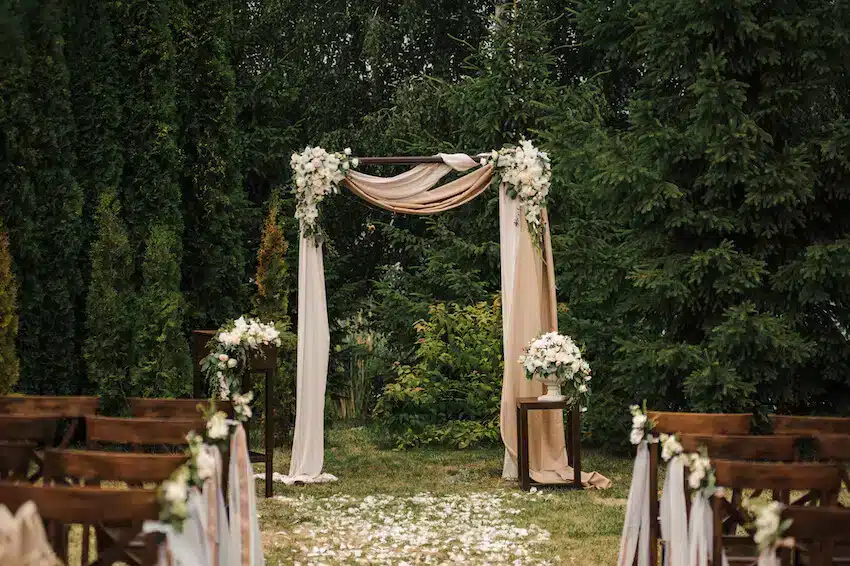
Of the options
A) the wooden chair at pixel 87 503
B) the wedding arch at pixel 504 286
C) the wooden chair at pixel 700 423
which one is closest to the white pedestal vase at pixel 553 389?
the wedding arch at pixel 504 286

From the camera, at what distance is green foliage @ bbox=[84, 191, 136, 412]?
10414 mm

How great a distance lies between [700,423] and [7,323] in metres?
6.58

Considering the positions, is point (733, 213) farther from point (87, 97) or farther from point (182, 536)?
point (182, 536)

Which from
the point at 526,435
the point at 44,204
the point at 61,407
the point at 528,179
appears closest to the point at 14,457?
the point at 61,407

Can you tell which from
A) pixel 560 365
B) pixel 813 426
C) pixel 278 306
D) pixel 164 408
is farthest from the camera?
→ pixel 278 306

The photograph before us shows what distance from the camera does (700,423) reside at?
6027 millimetres

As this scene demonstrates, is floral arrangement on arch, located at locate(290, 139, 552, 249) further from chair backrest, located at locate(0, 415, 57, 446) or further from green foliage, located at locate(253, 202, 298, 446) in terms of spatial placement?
chair backrest, located at locate(0, 415, 57, 446)

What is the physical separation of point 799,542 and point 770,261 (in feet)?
18.9

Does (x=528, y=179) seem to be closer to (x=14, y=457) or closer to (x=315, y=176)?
(x=315, y=176)

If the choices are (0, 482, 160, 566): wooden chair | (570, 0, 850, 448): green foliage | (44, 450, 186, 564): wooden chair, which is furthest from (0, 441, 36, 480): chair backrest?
(570, 0, 850, 448): green foliage

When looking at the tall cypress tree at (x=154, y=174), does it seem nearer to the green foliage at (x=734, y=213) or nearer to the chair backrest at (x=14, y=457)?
Result: the green foliage at (x=734, y=213)

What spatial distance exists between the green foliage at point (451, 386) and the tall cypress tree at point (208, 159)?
2.17m

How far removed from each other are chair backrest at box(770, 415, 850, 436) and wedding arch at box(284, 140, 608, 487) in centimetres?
344

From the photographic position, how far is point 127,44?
10766 mm
